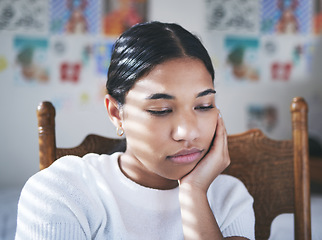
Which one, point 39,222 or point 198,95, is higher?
point 198,95

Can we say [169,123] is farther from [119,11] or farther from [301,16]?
[301,16]

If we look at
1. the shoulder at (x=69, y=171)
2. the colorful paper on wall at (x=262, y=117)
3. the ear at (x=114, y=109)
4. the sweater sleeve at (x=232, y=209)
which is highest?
the ear at (x=114, y=109)

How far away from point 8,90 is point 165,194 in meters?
2.23

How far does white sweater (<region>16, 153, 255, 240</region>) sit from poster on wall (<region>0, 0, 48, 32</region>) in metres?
2.15

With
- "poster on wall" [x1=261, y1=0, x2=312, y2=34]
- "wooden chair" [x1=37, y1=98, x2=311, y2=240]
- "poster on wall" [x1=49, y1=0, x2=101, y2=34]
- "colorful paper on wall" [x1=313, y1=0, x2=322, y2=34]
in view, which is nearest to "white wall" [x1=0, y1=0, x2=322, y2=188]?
"poster on wall" [x1=49, y1=0, x2=101, y2=34]

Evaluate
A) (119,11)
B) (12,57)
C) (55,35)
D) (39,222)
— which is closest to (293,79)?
(119,11)

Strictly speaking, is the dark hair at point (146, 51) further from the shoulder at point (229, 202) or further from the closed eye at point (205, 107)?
the shoulder at point (229, 202)

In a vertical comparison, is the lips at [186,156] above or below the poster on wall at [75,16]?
below

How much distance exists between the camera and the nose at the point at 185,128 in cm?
75

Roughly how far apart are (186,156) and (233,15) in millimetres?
2449

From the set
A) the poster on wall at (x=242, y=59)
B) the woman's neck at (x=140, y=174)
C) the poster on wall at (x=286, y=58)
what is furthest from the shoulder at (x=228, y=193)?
the poster on wall at (x=286, y=58)

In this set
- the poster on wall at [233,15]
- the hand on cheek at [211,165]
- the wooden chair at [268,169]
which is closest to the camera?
the hand on cheek at [211,165]

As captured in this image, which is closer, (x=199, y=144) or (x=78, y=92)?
(x=199, y=144)

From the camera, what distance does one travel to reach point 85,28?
9.16ft
